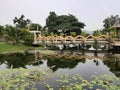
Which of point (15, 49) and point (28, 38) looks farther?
point (28, 38)

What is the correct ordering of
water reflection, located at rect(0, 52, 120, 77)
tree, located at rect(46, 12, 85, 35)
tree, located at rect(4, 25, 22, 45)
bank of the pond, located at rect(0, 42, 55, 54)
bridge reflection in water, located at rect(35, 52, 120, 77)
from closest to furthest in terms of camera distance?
water reflection, located at rect(0, 52, 120, 77) → bridge reflection in water, located at rect(35, 52, 120, 77) → bank of the pond, located at rect(0, 42, 55, 54) → tree, located at rect(4, 25, 22, 45) → tree, located at rect(46, 12, 85, 35)

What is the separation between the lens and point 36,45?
35.0 meters

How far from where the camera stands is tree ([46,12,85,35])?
158 feet

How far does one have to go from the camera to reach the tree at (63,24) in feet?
158

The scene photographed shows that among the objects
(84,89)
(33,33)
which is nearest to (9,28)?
(33,33)

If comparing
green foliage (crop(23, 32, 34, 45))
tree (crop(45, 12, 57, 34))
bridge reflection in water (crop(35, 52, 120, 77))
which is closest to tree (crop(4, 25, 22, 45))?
green foliage (crop(23, 32, 34, 45))

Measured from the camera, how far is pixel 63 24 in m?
48.4

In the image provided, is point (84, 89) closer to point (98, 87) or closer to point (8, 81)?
point (98, 87)

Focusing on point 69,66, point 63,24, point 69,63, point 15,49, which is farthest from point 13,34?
point 63,24

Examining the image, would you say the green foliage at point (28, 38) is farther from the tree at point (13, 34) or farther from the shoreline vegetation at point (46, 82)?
the shoreline vegetation at point (46, 82)

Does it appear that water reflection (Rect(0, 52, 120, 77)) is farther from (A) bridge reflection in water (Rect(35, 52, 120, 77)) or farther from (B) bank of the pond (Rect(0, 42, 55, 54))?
(B) bank of the pond (Rect(0, 42, 55, 54))

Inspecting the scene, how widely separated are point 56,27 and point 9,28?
17.0 metres

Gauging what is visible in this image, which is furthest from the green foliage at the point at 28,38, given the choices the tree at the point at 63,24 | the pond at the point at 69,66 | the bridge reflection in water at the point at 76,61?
the tree at the point at 63,24

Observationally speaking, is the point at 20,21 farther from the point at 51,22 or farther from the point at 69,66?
the point at 69,66
